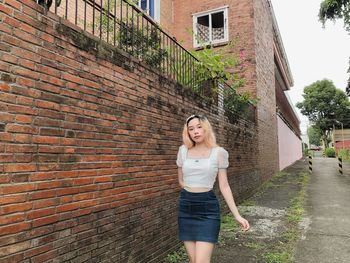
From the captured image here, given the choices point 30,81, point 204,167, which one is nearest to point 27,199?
point 30,81

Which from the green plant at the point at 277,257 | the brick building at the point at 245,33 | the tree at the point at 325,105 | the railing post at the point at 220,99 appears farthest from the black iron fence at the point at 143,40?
the tree at the point at 325,105

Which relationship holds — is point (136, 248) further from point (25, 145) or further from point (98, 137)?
point (25, 145)

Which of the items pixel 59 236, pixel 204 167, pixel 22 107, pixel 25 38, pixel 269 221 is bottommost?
pixel 269 221

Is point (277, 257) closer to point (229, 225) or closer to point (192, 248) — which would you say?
point (229, 225)

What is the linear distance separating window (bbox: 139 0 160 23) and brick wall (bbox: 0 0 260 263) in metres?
7.17

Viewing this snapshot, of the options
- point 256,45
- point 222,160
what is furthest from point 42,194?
point 256,45

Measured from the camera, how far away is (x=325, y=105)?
46.4m

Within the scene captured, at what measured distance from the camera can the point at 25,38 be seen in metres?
2.45

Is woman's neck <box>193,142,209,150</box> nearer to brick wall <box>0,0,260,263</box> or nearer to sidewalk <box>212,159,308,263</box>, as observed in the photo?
brick wall <box>0,0,260,263</box>

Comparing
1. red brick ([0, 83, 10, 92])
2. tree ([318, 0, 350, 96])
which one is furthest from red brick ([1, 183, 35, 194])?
tree ([318, 0, 350, 96])

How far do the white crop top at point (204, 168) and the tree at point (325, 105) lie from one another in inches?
1910

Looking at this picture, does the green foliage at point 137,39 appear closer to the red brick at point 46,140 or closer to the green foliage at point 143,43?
the green foliage at point 143,43

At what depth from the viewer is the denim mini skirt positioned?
2.71 meters

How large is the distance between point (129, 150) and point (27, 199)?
5.07ft
